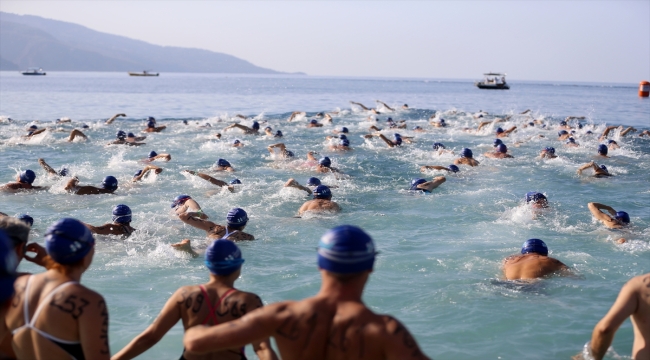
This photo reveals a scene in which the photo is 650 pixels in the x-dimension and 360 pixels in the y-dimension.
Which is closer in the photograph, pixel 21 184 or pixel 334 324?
pixel 334 324

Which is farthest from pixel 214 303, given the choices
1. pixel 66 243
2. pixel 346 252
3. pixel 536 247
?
pixel 536 247

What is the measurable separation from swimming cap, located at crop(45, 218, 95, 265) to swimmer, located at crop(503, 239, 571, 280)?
257 inches

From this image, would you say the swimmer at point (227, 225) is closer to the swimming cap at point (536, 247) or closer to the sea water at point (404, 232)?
the sea water at point (404, 232)

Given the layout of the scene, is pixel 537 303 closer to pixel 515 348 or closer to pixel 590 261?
pixel 515 348

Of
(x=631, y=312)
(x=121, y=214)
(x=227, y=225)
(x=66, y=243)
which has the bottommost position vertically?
(x=121, y=214)

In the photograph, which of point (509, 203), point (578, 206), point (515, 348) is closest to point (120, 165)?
point (509, 203)

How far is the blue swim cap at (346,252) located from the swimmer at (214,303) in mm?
1229

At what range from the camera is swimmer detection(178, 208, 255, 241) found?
8.26 meters

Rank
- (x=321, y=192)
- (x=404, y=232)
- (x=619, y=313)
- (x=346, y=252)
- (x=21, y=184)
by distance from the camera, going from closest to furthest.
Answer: (x=346, y=252)
(x=619, y=313)
(x=404, y=232)
(x=321, y=192)
(x=21, y=184)

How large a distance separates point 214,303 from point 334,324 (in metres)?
1.36

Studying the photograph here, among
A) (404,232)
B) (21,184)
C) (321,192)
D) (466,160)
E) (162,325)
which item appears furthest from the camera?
(466,160)

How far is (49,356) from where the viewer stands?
366 cm

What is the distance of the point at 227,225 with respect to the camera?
8422 millimetres

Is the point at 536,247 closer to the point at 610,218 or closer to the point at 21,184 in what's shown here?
the point at 610,218
